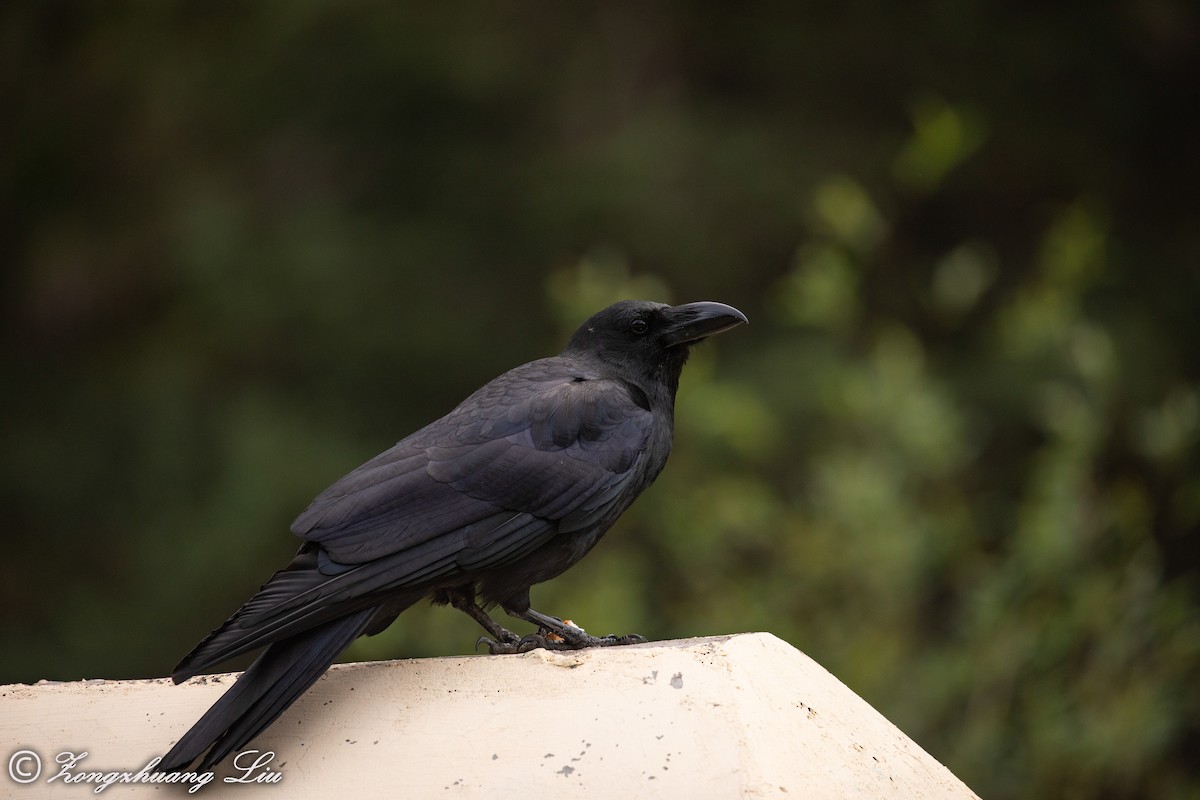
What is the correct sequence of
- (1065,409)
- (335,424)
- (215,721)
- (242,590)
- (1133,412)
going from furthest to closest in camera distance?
(335,424)
(242,590)
(1133,412)
(1065,409)
(215,721)

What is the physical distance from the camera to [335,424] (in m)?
7.95

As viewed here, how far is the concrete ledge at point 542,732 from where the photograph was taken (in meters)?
2.27

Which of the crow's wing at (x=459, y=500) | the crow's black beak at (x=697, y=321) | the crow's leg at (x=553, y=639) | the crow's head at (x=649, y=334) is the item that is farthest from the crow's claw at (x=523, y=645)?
the crow's black beak at (x=697, y=321)

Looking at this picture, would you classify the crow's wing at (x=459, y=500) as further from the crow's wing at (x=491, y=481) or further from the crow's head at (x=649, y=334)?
the crow's head at (x=649, y=334)

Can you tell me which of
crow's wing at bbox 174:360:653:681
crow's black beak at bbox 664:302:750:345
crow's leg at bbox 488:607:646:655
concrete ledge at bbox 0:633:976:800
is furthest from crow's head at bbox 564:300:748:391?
concrete ledge at bbox 0:633:976:800

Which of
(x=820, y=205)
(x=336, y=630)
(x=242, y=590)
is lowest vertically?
(x=242, y=590)

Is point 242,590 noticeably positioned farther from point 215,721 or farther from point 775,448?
point 215,721

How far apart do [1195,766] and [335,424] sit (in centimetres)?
501

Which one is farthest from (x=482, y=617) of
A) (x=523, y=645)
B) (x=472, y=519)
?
(x=472, y=519)

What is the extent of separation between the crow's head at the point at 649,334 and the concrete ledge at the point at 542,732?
3.96 ft

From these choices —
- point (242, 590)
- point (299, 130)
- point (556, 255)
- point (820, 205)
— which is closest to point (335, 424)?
point (242, 590)

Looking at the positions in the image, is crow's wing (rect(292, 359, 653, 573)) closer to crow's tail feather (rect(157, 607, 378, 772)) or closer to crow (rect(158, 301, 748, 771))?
crow (rect(158, 301, 748, 771))

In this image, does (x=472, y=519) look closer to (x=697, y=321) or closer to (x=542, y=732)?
Answer: (x=542, y=732)

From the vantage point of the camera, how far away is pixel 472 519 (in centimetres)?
300
